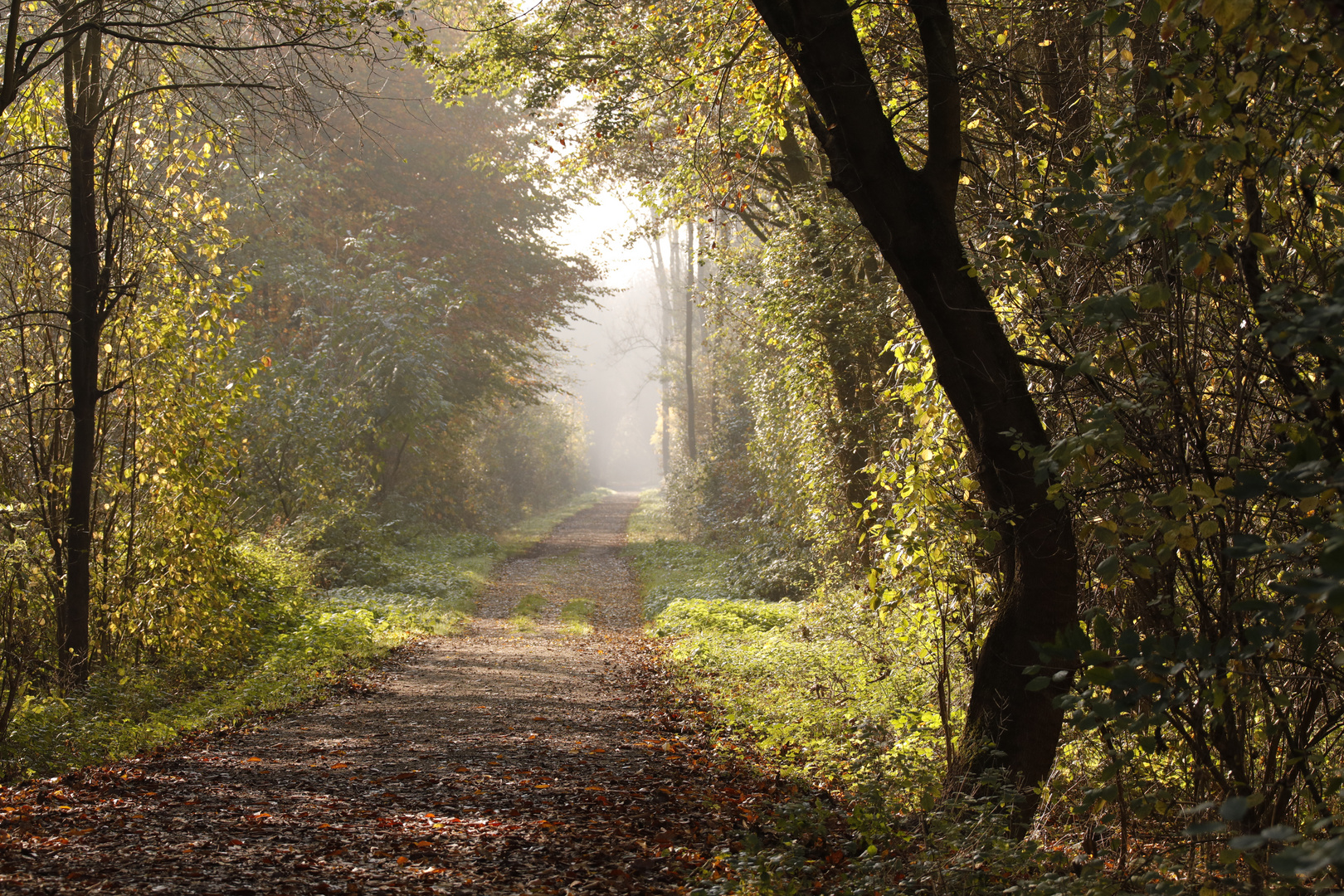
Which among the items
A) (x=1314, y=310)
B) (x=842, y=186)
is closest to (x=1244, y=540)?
(x=1314, y=310)

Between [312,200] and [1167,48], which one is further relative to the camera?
[312,200]

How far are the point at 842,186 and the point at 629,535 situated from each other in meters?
24.3

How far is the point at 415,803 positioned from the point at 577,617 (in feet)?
30.6

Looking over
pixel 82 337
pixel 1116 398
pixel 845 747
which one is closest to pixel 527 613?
pixel 82 337

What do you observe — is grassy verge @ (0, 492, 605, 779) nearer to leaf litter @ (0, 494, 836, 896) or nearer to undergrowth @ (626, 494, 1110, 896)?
leaf litter @ (0, 494, 836, 896)

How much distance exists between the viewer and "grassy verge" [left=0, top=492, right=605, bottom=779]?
6113mm

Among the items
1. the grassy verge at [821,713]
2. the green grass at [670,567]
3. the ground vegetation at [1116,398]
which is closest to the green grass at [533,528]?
the green grass at [670,567]

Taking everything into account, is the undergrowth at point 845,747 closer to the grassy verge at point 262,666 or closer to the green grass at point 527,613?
the green grass at point 527,613

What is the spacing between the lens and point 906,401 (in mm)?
5398

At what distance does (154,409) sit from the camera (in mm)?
7953

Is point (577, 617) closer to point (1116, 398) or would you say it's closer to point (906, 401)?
point (906, 401)

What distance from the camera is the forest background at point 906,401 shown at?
9.39ft

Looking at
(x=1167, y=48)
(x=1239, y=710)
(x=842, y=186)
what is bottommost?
(x=1239, y=710)

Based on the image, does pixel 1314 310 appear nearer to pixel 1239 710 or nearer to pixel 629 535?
pixel 1239 710
